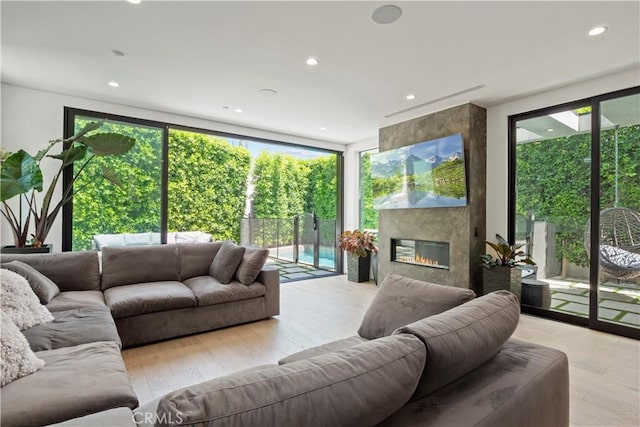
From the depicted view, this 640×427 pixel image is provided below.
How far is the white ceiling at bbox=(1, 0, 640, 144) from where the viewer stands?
7.32ft

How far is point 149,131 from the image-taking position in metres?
4.45

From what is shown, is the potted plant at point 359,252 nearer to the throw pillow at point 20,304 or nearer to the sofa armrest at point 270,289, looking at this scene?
the sofa armrest at point 270,289

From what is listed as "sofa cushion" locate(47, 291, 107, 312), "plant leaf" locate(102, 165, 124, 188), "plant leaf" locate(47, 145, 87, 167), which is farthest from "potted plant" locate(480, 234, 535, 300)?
"plant leaf" locate(47, 145, 87, 167)

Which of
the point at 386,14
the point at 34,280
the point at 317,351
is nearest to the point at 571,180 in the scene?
the point at 386,14

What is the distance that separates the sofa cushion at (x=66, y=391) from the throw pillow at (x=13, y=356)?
3cm

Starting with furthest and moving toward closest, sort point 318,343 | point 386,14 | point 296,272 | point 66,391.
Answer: point 296,272 → point 318,343 → point 386,14 → point 66,391

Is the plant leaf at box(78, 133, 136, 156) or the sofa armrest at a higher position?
the plant leaf at box(78, 133, 136, 156)

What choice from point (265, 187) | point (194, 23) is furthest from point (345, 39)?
point (265, 187)

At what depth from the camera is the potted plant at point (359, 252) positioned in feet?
18.7

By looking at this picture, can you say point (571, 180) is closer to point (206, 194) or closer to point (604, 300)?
point (604, 300)

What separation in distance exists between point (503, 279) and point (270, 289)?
275 cm

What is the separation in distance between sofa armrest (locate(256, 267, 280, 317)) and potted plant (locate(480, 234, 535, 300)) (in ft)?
8.37

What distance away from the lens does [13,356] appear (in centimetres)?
139

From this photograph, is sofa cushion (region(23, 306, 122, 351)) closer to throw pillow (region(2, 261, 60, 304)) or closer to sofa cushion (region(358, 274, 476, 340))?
throw pillow (region(2, 261, 60, 304))
